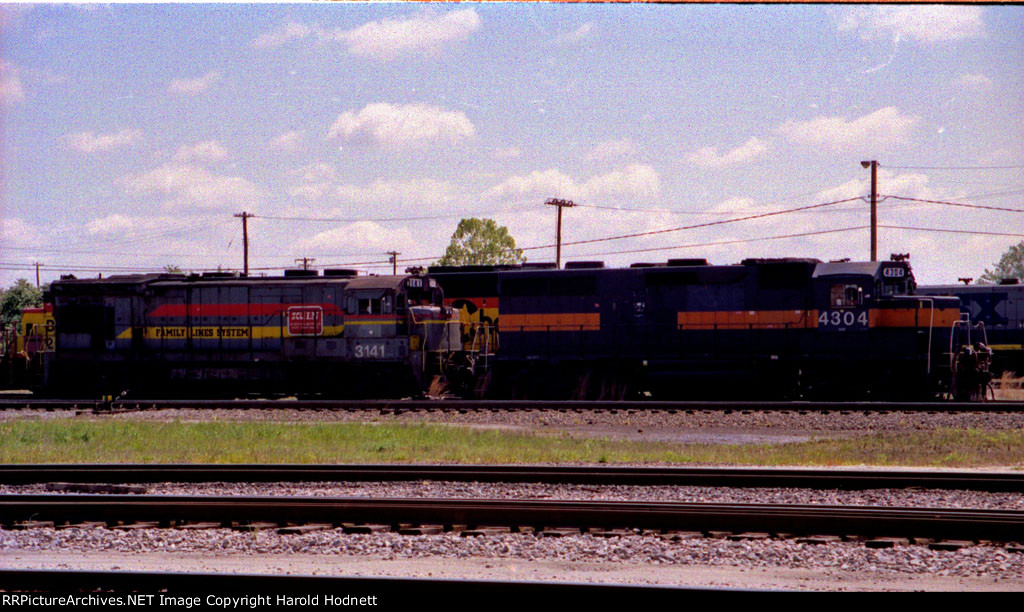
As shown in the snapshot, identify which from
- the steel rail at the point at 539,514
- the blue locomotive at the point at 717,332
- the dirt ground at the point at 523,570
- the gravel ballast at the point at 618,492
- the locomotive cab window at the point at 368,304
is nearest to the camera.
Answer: the dirt ground at the point at 523,570

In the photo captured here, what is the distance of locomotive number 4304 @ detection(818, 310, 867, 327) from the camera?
1833 cm

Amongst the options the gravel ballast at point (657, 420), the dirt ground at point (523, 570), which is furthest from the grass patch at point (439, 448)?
A: the dirt ground at point (523, 570)

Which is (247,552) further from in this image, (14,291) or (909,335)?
(14,291)

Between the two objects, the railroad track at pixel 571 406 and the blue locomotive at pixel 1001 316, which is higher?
the blue locomotive at pixel 1001 316

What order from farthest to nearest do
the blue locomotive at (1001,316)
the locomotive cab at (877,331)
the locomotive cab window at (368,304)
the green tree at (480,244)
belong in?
the green tree at (480,244), the blue locomotive at (1001,316), the locomotive cab window at (368,304), the locomotive cab at (877,331)

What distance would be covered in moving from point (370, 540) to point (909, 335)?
582 inches

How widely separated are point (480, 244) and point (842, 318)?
81.5 feet

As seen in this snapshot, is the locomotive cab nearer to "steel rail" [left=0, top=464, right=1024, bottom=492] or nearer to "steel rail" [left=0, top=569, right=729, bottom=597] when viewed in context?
"steel rail" [left=0, top=464, right=1024, bottom=492]

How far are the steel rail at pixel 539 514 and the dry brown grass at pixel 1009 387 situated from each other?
15.6 meters

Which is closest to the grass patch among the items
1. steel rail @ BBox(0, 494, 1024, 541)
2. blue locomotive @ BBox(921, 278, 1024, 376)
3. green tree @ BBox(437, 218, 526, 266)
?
steel rail @ BBox(0, 494, 1024, 541)

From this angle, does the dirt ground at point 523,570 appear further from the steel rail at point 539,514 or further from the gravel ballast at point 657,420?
the gravel ballast at point 657,420

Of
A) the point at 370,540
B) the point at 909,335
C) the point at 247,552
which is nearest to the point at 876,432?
the point at 909,335

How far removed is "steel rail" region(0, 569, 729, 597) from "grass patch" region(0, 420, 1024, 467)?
5.61m

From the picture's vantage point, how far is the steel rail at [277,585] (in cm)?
539
